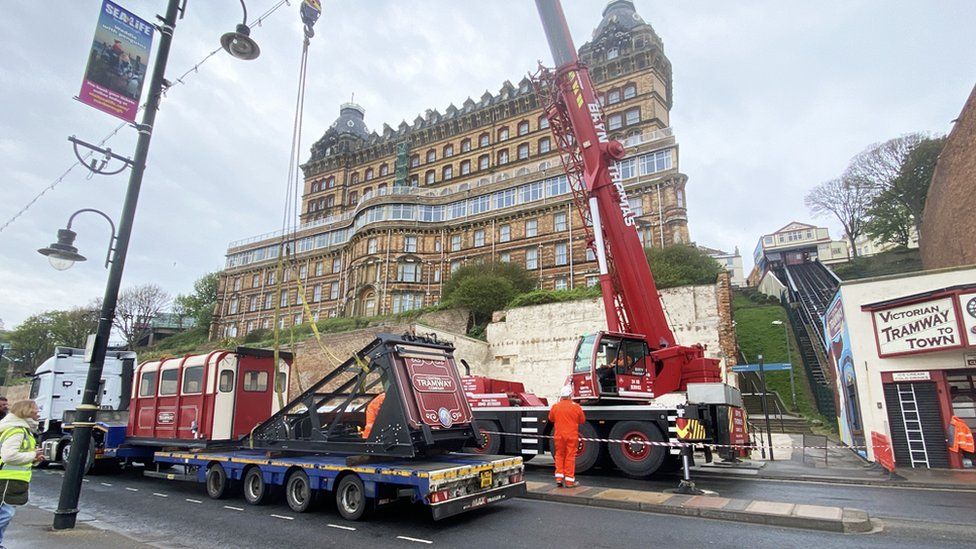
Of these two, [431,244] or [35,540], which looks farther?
[431,244]

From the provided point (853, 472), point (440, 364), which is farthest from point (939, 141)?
point (440, 364)

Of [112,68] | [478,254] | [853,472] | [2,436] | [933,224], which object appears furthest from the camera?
[478,254]

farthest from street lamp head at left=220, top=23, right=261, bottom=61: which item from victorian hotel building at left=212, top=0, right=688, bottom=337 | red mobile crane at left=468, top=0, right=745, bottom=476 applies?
victorian hotel building at left=212, top=0, right=688, bottom=337

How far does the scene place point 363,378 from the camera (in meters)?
8.44

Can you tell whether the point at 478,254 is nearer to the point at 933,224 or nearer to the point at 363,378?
the point at 933,224

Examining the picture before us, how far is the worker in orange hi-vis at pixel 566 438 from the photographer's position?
9.98 meters

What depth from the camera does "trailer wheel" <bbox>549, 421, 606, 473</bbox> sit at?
39.8ft

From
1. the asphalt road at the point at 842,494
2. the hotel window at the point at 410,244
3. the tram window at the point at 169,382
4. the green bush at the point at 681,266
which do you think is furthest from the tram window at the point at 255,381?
the hotel window at the point at 410,244

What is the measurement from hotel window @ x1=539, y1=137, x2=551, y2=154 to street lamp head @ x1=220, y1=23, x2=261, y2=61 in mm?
41930

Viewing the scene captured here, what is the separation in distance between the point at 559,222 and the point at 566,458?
3158 cm

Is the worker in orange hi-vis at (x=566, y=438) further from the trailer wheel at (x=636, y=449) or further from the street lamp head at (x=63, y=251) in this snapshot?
the street lamp head at (x=63, y=251)

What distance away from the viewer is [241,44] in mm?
7715

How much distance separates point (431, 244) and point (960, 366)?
122 ft

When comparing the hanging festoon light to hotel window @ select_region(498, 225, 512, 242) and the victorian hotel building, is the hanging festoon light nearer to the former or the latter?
→ the victorian hotel building
